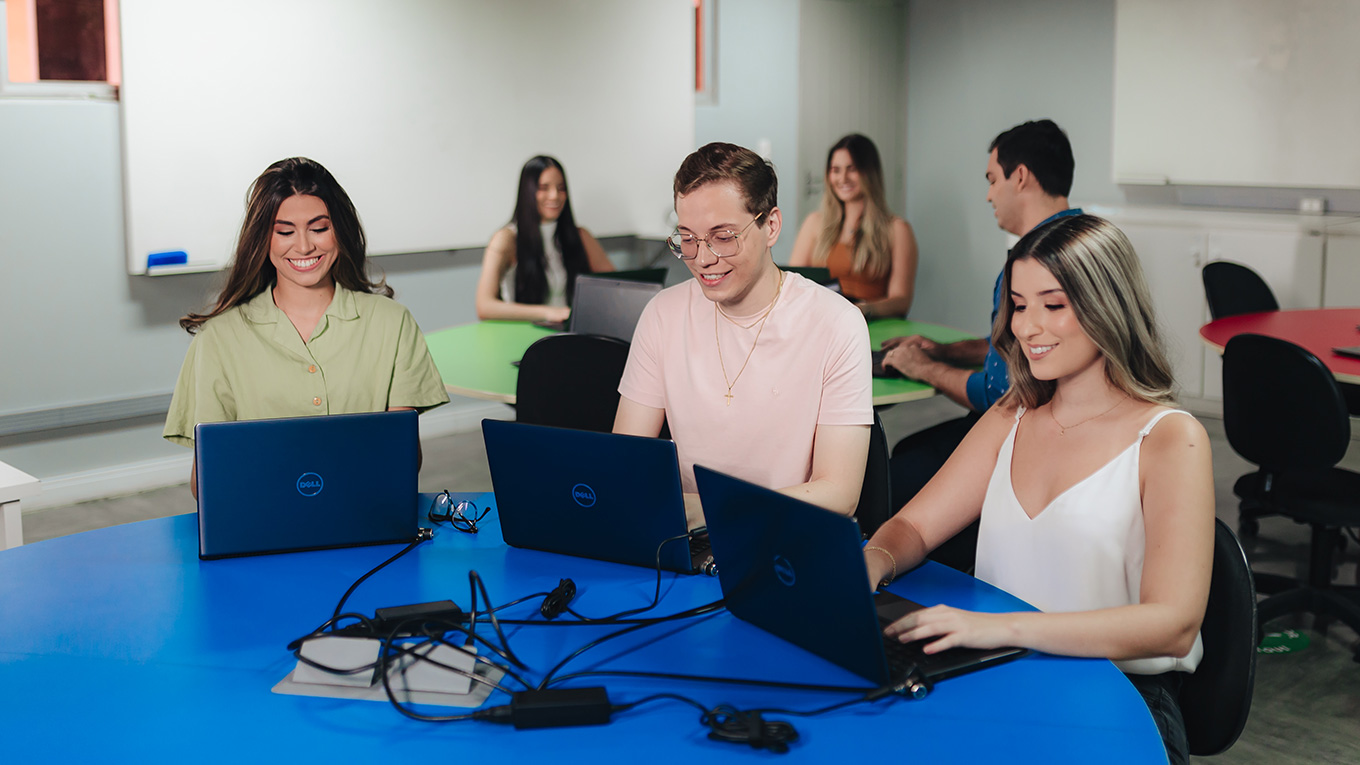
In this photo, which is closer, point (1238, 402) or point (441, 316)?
point (1238, 402)

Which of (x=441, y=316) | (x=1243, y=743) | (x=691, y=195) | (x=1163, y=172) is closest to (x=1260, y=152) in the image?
(x=1163, y=172)

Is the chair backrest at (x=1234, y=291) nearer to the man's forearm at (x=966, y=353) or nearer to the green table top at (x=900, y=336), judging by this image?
the green table top at (x=900, y=336)

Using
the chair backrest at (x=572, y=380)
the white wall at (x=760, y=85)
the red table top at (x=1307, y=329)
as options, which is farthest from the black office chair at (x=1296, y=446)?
the white wall at (x=760, y=85)

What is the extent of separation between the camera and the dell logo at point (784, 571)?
52.8 inches

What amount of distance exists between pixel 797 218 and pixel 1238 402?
13.3ft

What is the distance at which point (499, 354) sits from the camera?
3.42 meters

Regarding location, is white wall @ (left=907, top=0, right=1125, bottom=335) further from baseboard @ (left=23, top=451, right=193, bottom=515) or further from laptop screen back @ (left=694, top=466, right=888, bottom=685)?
laptop screen back @ (left=694, top=466, right=888, bottom=685)

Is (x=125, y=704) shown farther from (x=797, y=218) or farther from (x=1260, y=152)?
(x=797, y=218)

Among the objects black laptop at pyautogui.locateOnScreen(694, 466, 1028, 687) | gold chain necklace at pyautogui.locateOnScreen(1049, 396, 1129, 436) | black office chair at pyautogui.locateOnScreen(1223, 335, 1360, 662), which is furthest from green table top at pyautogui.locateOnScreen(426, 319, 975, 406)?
black laptop at pyautogui.locateOnScreen(694, 466, 1028, 687)

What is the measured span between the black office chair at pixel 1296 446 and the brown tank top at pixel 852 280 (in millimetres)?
1677

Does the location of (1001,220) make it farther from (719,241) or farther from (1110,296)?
(1110,296)

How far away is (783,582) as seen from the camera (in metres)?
1.38

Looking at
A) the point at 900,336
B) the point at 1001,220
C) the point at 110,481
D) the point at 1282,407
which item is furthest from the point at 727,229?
the point at 110,481

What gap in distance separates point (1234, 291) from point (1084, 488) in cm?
302
